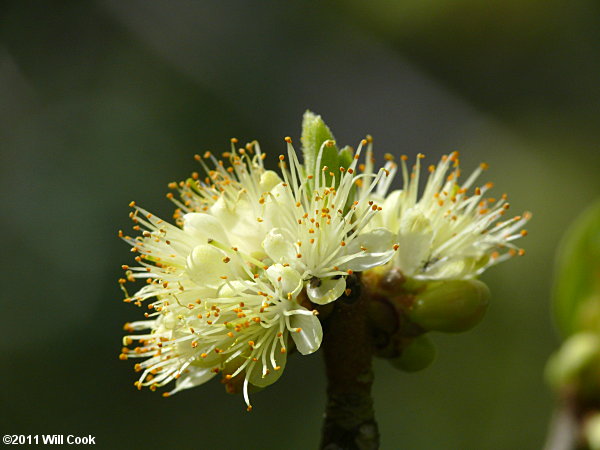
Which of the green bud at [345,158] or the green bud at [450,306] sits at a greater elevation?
the green bud at [345,158]

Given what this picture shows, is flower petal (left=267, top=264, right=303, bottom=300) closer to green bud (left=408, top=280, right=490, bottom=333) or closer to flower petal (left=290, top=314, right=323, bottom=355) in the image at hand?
flower petal (left=290, top=314, right=323, bottom=355)

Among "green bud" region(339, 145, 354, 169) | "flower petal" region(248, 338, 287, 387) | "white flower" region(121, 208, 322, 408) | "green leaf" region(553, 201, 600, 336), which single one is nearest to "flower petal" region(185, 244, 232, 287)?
"white flower" region(121, 208, 322, 408)

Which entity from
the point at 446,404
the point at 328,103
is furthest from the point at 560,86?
the point at 446,404

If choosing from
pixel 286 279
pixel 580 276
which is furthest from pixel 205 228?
pixel 580 276

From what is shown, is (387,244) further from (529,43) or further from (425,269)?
(529,43)

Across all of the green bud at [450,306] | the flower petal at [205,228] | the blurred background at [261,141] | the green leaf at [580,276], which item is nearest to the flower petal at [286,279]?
the flower petal at [205,228]

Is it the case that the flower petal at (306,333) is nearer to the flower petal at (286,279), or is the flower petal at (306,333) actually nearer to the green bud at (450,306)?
the flower petal at (286,279)

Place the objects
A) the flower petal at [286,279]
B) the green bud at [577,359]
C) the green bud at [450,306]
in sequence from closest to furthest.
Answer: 1. the green bud at [577,359]
2. the flower petal at [286,279]
3. the green bud at [450,306]
